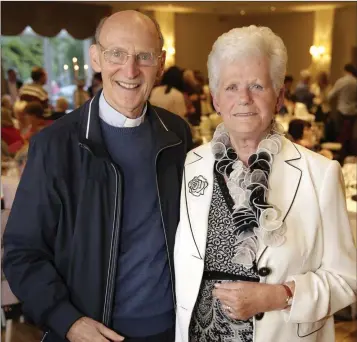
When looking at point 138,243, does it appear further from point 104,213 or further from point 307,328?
point 307,328

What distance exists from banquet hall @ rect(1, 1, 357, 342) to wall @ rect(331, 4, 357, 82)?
0.8 inches

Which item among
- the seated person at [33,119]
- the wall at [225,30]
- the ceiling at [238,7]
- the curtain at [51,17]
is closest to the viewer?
the seated person at [33,119]

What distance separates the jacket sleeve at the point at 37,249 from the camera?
1.31 metres

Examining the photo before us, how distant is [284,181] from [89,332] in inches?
24.9

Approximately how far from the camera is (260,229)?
131 cm

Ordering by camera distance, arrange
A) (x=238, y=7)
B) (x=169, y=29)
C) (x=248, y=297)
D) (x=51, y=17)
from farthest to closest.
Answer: (x=169, y=29)
(x=238, y=7)
(x=51, y=17)
(x=248, y=297)

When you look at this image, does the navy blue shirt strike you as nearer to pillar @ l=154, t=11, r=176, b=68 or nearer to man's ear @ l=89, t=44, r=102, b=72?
man's ear @ l=89, t=44, r=102, b=72

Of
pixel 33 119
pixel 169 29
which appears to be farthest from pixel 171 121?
pixel 169 29

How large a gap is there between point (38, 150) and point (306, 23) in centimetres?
1169

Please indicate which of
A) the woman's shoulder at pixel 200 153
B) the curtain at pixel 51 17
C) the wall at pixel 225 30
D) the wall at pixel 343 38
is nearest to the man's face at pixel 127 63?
the woman's shoulder at pixel 200 153

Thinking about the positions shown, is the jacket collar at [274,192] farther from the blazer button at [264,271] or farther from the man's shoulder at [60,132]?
the man's shoulder at [60,132]

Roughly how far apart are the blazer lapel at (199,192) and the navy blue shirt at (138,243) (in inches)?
3.7

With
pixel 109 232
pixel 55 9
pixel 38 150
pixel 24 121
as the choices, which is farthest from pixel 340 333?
pixel 55 9

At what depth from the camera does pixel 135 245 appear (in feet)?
4.59
